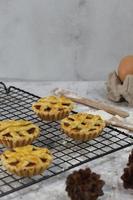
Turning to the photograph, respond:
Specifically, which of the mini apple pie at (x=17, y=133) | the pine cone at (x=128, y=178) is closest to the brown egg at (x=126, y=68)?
the mini apple pie at (x=17, y=133)

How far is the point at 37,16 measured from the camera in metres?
1.53

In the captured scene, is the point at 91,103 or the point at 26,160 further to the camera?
the point at 91,103

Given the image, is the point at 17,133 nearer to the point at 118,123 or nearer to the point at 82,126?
the point at 82,126

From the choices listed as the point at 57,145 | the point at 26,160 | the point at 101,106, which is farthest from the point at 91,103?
the point at 26,160

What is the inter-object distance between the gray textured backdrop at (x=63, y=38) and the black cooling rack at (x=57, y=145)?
0.27 meters

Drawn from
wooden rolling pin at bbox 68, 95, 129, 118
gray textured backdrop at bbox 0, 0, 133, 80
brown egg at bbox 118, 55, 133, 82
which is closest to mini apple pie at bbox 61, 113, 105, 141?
wooden rolling pin at bbox 68, 95, 129, 118

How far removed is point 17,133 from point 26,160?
0.12m

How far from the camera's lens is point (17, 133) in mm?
1066

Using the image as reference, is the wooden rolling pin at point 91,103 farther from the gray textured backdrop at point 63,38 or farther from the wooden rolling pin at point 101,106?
the gray textured backdrop at point 63,38

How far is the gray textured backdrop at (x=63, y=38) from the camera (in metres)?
1.52

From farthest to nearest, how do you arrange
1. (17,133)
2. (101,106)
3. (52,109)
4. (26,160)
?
1. (101,106)
2. (52,109)
3. (17,133)
4. (26,160)

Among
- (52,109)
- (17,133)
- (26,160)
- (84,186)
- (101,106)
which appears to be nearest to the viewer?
(84,186)

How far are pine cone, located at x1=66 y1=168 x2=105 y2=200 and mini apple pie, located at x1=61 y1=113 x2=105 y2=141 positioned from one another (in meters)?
0.21

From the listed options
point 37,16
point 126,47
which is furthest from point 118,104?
point 37,16
